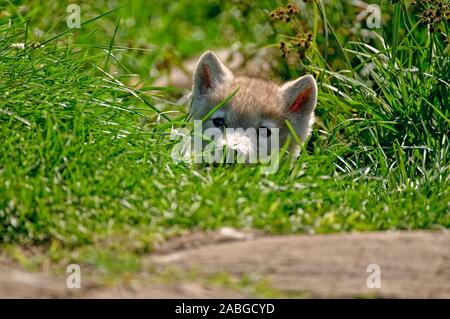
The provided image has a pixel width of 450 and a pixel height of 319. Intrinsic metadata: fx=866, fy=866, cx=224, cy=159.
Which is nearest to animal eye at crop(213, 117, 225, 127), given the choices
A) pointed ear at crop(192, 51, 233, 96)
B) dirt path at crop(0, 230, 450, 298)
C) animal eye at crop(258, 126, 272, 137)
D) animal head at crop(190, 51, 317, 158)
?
animal head at crop(190, 51, 317, 158)

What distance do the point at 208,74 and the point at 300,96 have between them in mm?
726

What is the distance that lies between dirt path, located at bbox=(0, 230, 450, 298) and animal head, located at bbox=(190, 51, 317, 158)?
1.82 meters

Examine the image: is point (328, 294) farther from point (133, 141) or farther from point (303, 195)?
point (133, 141)

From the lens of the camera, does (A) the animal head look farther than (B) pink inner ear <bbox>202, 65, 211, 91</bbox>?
No

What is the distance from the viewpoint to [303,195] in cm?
508

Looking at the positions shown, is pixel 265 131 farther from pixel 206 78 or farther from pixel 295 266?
pixel 295 266

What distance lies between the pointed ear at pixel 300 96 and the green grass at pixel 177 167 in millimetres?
233

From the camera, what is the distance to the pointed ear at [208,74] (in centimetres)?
Answer: 654

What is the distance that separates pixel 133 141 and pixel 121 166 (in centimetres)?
48

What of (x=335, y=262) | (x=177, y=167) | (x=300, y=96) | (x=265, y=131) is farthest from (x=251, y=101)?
(x=335, y=262)

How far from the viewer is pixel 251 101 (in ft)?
20.7

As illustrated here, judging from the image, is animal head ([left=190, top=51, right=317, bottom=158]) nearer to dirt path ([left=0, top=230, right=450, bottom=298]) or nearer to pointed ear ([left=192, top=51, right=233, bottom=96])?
pointed ear ([left=192, top=51, right=233, bottom=96])

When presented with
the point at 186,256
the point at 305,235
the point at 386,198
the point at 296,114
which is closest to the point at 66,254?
A: the point at 186,256

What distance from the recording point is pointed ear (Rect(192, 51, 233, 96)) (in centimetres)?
654
